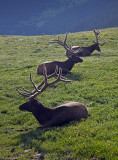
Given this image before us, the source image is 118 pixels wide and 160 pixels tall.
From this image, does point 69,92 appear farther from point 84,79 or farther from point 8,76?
point 8,76

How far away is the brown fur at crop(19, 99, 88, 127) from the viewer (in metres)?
8.99

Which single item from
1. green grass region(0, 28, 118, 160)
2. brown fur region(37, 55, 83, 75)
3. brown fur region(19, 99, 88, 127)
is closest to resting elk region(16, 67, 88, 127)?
brown fur region(19, 99, 88, 127)

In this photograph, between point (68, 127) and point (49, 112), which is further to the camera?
point (49, 112)

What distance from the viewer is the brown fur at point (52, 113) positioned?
8992mm

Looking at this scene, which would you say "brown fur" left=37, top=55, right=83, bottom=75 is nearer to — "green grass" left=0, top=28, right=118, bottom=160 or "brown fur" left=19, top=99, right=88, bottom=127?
"green grass" left=0, top=28, right=118, bottom=160

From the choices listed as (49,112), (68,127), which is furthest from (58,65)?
(68,127)

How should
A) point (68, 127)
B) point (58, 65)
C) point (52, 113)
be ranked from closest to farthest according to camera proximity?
1. point (68, 127)
2. point (52, 113)
3. point (58, 65)

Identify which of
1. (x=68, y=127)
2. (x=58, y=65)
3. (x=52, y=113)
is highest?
(x=58, y=65)

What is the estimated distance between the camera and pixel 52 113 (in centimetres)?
920

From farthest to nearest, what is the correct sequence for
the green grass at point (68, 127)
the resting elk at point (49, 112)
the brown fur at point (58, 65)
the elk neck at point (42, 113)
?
1. the brown fur at point (58, 65)
2. the elk neck at point (42, 113)
3. the resting elk at point (49, 112)
4. the green grass at point (68, 127)

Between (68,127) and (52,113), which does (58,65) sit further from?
(68,127)

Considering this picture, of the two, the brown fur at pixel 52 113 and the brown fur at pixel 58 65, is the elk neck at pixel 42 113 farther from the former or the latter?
the brown fur at pixel 58 65

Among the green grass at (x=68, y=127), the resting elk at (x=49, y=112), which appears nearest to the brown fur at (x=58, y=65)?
the green grass at (x=68, y=127)

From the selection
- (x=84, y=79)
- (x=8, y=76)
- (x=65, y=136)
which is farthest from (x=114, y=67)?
(x=65, y=136)
